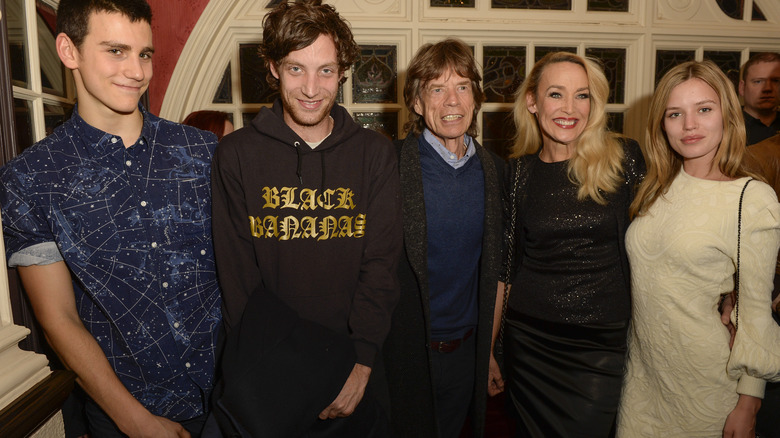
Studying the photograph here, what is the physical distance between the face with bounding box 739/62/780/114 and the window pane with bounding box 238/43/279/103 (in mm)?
2899

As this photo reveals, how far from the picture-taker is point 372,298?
1.39 meters

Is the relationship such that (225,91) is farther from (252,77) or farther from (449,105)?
(449,105)

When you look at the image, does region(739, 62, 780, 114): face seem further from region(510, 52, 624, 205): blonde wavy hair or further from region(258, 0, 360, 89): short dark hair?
region(258, 0, 360, 89): short dark hair

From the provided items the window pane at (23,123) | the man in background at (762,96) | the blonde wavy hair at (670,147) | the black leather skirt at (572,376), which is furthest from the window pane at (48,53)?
the man in background at (762,96)

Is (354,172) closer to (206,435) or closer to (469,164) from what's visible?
(469,164)

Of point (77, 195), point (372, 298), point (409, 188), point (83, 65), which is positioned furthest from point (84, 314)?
point (409, 188)

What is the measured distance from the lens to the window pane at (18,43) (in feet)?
4.48

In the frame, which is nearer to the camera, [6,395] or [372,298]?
[6,395]

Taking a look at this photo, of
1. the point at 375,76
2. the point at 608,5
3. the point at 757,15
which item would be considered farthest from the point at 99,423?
the point at 757,15

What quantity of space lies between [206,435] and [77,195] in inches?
26.0

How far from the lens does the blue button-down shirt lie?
117 cm

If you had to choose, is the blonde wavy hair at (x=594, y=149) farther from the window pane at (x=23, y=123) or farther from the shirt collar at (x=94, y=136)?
the window pane at (x=23, y=123)

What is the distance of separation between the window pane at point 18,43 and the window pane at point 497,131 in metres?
2.57

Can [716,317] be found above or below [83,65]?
below
